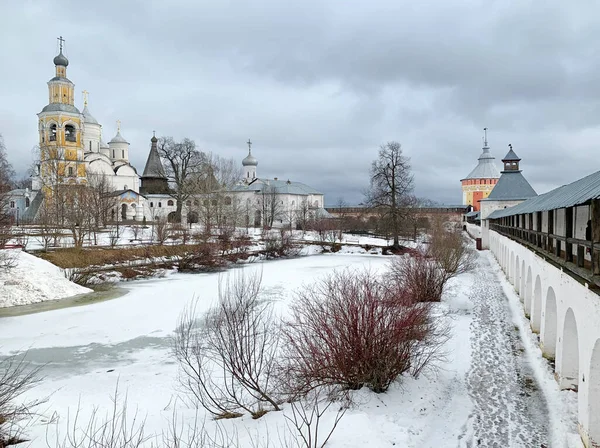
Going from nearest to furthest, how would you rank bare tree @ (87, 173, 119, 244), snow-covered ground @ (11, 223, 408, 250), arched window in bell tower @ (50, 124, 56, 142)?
snow-covered ground @ (11, 223, 408, 250) → bare tree @ (87, 173, 119, 244) → arched window in bell tower @ (50, 124, 56, 142)

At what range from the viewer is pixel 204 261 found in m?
27.0

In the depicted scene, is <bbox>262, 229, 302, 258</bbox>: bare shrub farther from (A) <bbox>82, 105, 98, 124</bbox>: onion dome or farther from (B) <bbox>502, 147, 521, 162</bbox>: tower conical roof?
(A) <bbox>82, 105, 98, 124</bbox>: onion dome

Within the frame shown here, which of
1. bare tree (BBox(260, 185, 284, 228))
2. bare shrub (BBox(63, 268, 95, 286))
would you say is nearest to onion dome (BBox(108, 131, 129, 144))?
bare tree (BBox(260, 185, 284, 228))

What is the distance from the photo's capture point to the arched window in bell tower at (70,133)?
1779 inches

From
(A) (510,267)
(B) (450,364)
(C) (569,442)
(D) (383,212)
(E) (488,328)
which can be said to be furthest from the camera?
(D) (383,212)

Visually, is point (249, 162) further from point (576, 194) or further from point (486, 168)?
point (576, 194)

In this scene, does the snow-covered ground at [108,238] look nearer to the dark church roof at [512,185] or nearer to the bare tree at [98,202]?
the bare tree at [98,202]

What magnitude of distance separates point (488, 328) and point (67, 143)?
45094 mm

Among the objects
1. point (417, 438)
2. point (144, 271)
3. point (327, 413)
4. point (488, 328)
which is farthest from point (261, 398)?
point (144, 271)

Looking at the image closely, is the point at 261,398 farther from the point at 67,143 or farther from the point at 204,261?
the point at 67,143

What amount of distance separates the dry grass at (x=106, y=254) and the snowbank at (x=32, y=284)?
2.20 metres

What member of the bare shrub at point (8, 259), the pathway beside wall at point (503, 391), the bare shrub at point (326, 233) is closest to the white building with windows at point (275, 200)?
the bare shrub at point (326, 233)

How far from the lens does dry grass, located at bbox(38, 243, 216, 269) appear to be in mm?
22342

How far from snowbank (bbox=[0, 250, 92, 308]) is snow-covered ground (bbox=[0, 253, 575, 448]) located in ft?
8.01
